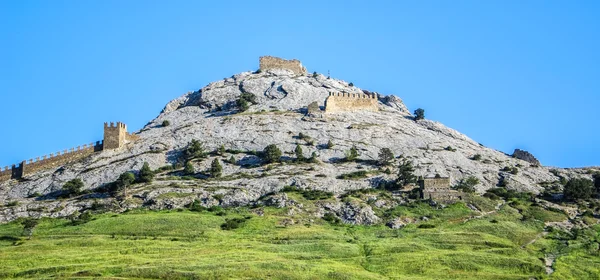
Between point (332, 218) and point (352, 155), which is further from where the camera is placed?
point (352, 155)

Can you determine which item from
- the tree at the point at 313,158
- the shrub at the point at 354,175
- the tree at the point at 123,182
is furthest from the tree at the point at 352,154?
the tree at the point at 123,182

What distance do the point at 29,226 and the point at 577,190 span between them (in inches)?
2913

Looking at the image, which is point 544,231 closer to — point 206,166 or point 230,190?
point 230,190

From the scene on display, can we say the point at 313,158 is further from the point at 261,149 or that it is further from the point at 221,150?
the point at 221,150

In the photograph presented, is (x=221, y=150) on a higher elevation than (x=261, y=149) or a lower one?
lower

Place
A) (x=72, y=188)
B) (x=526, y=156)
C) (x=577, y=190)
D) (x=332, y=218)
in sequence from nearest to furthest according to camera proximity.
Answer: (x=332, y=218) < (x=577, y=190) < (x=72, y=188) < (x=526, y=156)

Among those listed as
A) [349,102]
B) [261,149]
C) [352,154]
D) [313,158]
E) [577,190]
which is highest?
[349,102]

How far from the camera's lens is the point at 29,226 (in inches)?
3824

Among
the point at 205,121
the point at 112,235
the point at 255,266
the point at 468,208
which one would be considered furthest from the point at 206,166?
the point at 255,266

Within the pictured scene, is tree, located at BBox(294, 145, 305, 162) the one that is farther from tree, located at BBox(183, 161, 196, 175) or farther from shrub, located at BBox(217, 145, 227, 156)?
tree, located at BBox(183, 161, 196, 175)

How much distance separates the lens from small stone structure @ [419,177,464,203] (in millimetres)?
109688

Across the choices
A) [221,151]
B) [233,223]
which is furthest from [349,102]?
[233,223]

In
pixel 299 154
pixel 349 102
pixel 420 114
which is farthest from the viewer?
pixel 420 114

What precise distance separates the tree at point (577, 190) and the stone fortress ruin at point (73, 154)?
70322 millimetres
